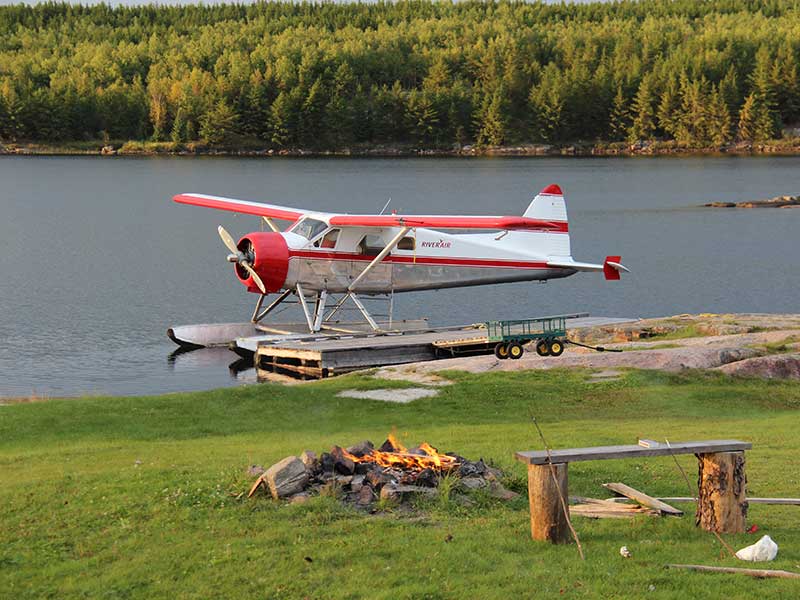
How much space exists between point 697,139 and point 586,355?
133 m

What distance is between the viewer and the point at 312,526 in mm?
9414

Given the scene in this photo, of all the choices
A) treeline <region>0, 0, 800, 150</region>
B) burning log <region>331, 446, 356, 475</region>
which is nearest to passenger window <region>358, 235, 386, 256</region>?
burning log <region>331, 446, 356, 475</region>

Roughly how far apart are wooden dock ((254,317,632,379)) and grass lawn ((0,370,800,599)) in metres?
8.00

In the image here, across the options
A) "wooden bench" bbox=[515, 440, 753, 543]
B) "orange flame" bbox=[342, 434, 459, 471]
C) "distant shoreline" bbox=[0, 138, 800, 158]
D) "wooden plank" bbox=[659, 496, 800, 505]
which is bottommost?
"distant shoreline" bbox=[0, 138, 800, 158]

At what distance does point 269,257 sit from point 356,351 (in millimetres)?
3323

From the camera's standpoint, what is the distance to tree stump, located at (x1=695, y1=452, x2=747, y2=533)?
9.13m

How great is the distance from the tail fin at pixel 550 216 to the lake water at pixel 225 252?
477 centimetres

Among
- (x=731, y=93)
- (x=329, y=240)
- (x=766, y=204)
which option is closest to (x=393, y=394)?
(x=329, y=240)

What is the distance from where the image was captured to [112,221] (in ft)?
207

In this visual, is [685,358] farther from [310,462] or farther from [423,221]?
[310,462]

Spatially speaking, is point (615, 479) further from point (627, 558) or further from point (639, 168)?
point (639, 168)

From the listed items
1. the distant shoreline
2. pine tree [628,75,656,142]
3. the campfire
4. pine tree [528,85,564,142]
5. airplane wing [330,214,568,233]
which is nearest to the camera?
the campfire

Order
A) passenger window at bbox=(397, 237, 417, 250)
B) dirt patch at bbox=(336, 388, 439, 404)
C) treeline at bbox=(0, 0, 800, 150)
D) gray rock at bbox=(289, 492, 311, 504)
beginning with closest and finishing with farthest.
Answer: gray rock at bbox=(289, 492, 311, 504), dirt patch at bbox=(336, 388, 439, 404), passenger window at bbox=(397, 237, 417, 250), treeline at bbox=(0, 0, 800, 150)

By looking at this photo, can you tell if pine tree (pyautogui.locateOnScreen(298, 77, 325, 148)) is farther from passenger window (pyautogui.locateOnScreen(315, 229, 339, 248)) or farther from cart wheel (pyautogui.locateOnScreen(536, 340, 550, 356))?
cart wheel (pyautogui.locateOnScreen(536, 340, 550, 356))
